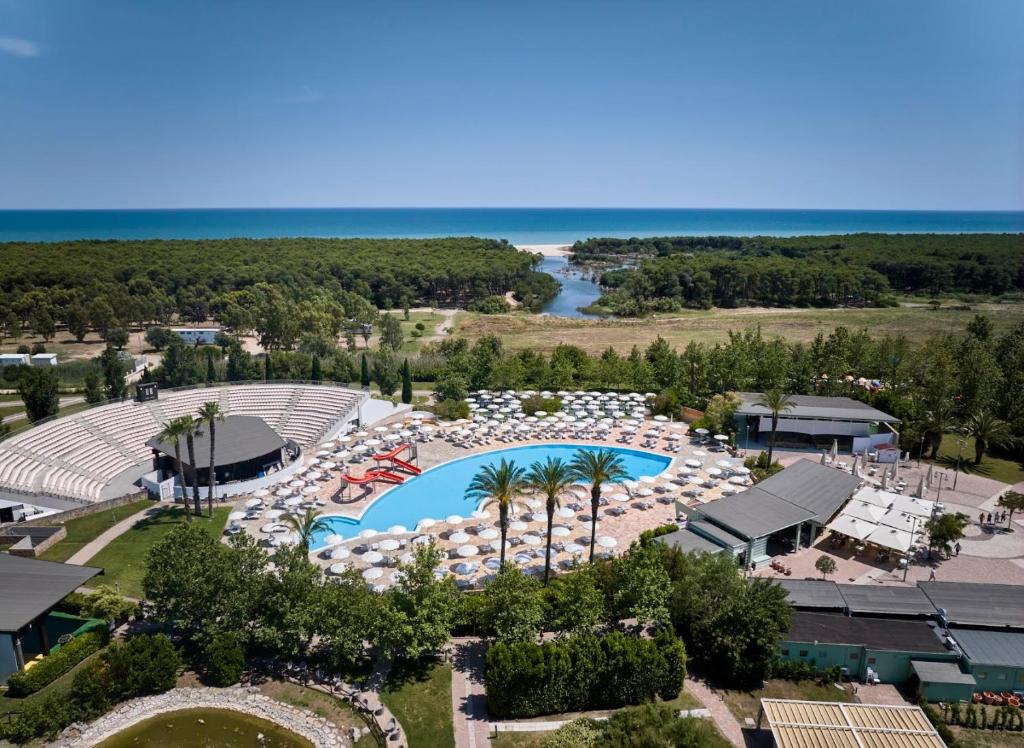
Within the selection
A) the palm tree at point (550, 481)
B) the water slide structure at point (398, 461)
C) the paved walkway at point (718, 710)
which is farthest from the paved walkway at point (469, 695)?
the water slide structure at point (398, 461)

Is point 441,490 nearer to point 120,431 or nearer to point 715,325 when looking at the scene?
point 120,431

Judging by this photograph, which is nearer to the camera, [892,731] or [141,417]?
[892,731]

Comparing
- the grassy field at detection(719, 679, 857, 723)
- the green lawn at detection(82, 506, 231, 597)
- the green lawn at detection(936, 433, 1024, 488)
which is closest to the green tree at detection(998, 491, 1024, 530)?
the green lawn at detection(936, 433, 1024, 488)

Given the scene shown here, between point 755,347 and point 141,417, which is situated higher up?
point 755,347

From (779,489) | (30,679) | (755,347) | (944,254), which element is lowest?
(30,679)

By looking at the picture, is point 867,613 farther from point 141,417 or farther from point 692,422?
point 141,417

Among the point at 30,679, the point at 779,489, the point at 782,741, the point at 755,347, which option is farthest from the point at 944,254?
the point at 30,679

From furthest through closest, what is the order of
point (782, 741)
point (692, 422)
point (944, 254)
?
point (944, 254)
point (692, 422)
point (782, 741)

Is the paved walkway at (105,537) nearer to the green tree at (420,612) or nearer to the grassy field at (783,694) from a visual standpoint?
the green tree at (420,612)
